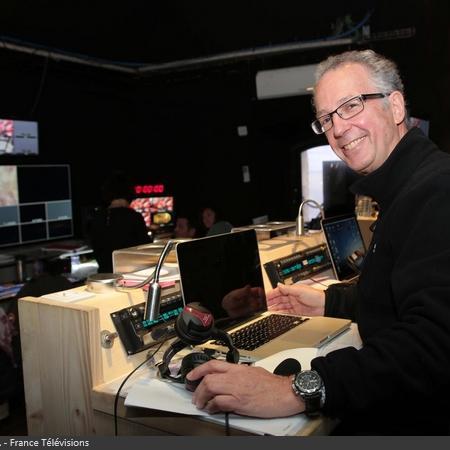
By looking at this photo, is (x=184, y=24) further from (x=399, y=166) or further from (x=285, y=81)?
(x=399, y=166)

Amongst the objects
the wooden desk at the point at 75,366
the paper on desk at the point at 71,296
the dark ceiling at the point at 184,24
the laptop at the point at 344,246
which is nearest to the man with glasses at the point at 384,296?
the wooden desk at the point at 75,366

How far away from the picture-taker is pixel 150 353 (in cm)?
156

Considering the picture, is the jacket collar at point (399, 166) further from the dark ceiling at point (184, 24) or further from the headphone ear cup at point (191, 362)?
the dark ceiling at point (184, 24)

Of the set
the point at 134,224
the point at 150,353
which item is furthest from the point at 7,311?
the point at 150,353

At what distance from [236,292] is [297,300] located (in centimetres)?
33

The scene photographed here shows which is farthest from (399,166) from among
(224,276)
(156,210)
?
(156,210)

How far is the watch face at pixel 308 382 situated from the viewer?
1097 mm

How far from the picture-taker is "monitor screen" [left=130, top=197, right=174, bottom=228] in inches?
240

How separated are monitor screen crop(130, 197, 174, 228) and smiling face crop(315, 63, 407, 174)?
4.84 meters

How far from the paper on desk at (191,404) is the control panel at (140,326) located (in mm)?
146

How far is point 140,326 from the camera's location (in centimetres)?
154

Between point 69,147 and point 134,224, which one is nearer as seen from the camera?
point 134,224

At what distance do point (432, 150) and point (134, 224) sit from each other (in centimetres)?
274

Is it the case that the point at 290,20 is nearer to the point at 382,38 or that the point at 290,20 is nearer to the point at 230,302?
the point at 382,38
